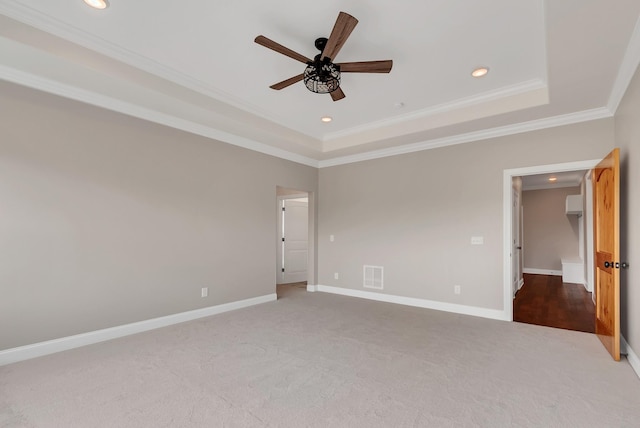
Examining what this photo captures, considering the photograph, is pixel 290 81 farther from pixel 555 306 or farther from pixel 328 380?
pixel 555 306

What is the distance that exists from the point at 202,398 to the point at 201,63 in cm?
298

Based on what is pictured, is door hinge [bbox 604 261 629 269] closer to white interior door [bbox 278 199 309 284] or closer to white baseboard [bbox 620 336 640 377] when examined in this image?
white baseboard [bbox 620 336 640 377]

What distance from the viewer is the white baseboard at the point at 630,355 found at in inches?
102

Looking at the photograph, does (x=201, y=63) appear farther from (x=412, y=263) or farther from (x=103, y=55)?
(x=412, y=263)

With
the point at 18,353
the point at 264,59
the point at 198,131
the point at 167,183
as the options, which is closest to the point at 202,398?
the point at 18,353

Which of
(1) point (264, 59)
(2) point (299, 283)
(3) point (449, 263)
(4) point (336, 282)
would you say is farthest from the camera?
(2) point (299, 283)

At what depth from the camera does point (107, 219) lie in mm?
3482

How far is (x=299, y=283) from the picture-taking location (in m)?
7.26

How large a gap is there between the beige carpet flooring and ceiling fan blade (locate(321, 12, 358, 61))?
2.60 m

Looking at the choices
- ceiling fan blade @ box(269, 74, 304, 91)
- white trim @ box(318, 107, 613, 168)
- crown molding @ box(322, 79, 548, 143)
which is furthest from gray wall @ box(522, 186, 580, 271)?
ceiling fan blade @ box(269, 74, 304, 91)

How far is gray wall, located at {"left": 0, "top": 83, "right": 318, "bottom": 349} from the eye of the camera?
2938 millimetres

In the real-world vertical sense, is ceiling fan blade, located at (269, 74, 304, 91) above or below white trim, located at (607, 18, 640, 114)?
below

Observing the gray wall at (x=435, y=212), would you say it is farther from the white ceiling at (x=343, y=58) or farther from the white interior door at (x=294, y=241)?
the white interior door at (x=294, y=241)

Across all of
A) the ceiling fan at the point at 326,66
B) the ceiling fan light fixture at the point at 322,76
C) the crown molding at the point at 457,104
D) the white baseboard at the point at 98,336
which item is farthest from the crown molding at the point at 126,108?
the white baseboard at the point at 98,336
